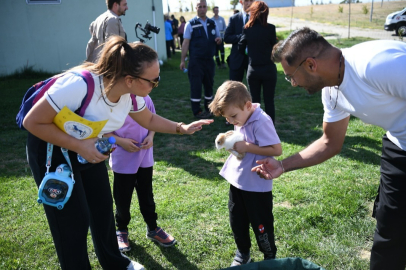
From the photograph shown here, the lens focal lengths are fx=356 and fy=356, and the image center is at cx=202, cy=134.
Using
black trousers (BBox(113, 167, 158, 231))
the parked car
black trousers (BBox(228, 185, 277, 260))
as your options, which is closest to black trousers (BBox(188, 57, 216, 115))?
black trousers (BBox(113, 167, 158, 231))

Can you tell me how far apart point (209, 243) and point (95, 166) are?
1285mm

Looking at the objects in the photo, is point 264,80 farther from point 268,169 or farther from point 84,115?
point 84,115

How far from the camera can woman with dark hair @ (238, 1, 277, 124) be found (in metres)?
5.16

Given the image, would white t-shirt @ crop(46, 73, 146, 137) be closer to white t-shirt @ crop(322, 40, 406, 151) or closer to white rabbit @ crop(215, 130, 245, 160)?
white rabbit @ crop(215, 130, 245, 160)

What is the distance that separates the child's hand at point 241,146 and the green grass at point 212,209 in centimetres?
98

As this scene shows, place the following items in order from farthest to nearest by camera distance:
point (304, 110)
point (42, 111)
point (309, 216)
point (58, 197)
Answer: point (304, 110)
point (309, 216)
point (58, 197)
point (42, 111)

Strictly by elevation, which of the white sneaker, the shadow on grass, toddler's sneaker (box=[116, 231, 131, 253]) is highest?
the white sneaker

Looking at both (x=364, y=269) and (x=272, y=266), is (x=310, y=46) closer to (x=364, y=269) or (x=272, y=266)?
(x=272, y=266)

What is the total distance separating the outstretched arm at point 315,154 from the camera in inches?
90.5

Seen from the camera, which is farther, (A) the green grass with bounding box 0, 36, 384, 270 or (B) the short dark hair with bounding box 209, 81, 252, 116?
(A) the green grass with bounding box 0, 36, 384, 270

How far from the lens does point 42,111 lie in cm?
182

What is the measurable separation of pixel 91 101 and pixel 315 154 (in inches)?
58.9

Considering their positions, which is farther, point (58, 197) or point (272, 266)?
point (272, 266)

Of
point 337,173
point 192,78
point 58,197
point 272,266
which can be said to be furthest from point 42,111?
point 192,78
